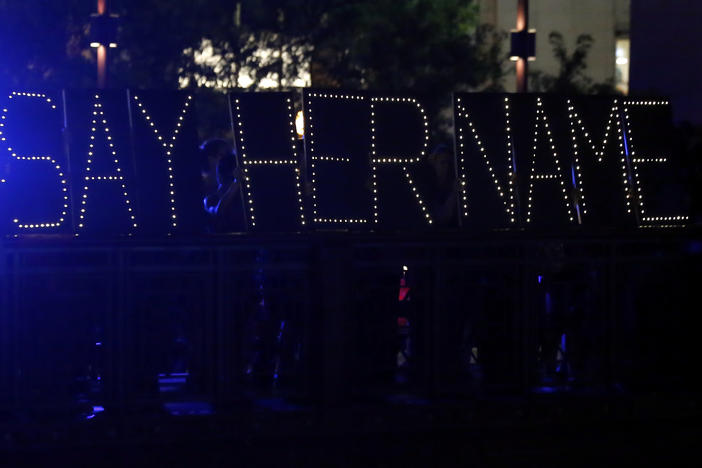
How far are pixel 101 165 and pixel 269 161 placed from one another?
117 centimetres

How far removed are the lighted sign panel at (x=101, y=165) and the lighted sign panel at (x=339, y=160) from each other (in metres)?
1.11

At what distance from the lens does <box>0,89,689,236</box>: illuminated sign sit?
8047 mm

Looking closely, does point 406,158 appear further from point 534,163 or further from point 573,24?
point 573,24

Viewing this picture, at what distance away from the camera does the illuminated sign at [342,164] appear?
8047 millimetres

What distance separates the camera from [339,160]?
8453mm

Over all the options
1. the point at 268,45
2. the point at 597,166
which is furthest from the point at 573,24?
the point at 597,166

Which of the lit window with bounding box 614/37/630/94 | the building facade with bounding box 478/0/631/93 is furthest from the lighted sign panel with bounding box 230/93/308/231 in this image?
the lit window with bounding box 614/37/630/94

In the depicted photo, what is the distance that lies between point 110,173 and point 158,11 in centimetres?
1879

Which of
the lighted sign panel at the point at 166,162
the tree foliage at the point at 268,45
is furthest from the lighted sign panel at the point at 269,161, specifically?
the tree foliage at the point at 268,45

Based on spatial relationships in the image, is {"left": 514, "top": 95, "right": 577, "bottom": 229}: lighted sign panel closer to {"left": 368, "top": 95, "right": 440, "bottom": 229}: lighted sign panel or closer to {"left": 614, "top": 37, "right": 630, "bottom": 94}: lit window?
{"left": 368, "top": 95, "right": 440, "bottom": 229}: lighted sign panel

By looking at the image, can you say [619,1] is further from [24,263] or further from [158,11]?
[24,263]

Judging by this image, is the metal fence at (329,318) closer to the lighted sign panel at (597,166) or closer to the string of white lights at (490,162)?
the lighted sign panel at (597,166)

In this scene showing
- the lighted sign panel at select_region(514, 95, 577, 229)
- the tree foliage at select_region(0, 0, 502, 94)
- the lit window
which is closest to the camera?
the lighted sign panel at select_region(514, 95, 577, 229)

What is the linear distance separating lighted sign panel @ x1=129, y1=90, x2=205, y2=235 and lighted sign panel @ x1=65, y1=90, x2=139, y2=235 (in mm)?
59
